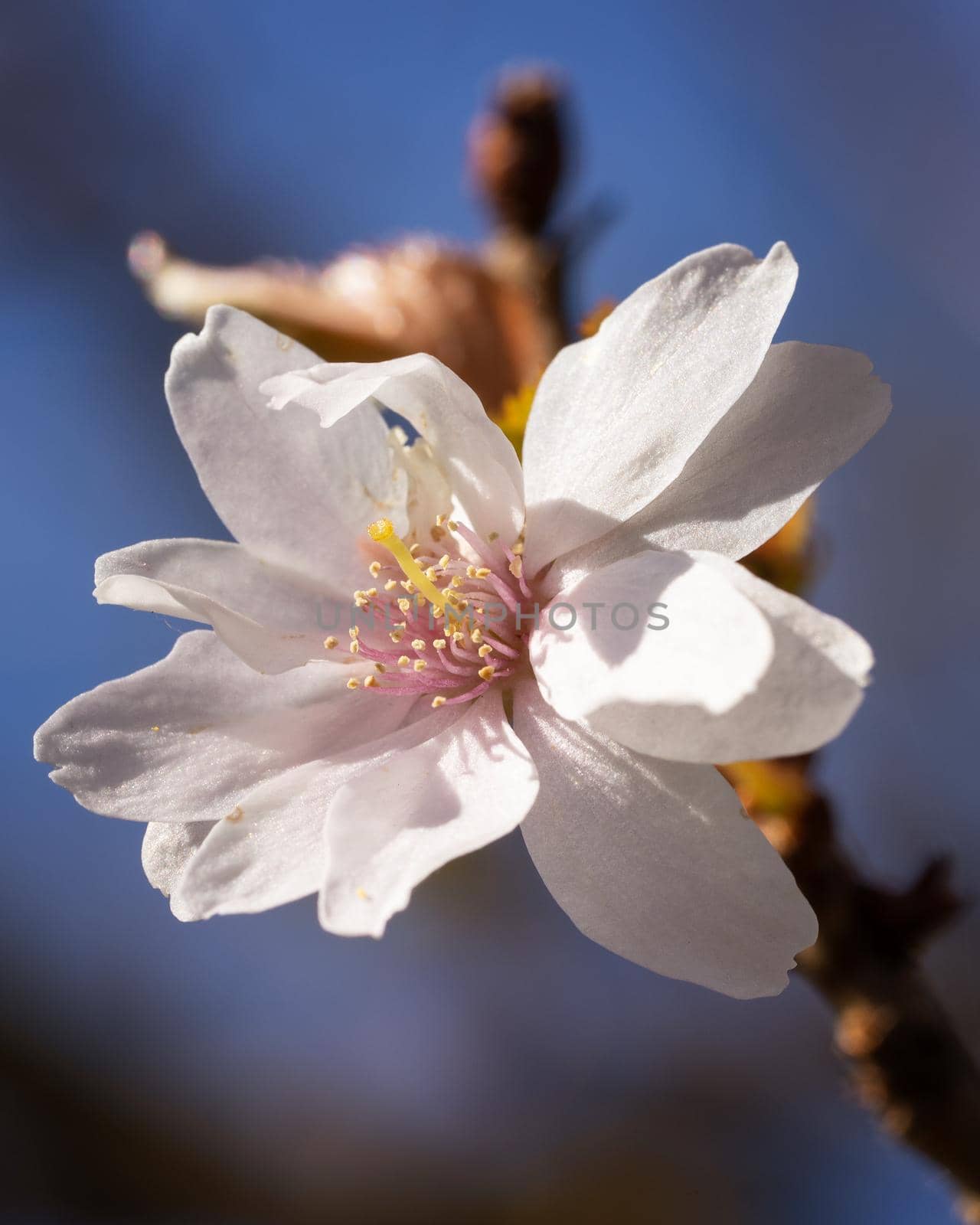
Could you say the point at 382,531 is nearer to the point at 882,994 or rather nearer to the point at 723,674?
the point at 723,674

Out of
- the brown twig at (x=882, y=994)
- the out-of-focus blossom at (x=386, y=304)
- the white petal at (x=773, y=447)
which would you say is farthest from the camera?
the out-of-focus blossom at (x=386, y=304)

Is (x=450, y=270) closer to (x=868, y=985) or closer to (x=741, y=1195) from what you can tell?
(x=868, y=985)

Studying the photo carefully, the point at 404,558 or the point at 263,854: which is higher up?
the point at 404,558

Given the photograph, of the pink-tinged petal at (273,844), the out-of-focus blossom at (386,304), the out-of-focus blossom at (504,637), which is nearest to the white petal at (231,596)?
the out-of-focus blossom at (504,637)

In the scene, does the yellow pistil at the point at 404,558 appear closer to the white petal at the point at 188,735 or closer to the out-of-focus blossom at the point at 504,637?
the out-of-focus blossom at the point at 504,637

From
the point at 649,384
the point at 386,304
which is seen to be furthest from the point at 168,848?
the point at 386,304

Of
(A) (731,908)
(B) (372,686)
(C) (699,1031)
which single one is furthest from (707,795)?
(C) (699,1031)
